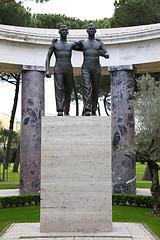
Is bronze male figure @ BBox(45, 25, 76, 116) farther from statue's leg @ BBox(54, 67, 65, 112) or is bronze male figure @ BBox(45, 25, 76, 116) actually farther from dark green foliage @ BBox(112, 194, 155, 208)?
dark green foliage @ BBox(112, 194, 155, 208)

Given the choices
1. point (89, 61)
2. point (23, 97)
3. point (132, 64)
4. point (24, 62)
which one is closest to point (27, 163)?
point (23, 97)

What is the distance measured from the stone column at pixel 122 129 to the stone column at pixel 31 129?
3344 millimetres

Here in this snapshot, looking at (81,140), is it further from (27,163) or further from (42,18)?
(42,18)

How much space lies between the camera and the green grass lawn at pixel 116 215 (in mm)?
9927

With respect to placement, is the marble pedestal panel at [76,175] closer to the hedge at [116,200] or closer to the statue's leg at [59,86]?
the statue's leg at [59,86]

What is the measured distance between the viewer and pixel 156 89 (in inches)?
448

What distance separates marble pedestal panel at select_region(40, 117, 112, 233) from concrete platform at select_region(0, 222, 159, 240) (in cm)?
25

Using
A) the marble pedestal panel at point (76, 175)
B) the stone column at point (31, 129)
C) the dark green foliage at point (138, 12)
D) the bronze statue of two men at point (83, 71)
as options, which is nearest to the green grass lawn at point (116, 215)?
the marble pedestal panel at point (76, 175)

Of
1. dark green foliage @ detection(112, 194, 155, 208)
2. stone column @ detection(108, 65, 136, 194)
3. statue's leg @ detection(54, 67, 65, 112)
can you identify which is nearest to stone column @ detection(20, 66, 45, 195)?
stone column @ detection(108, 65, 136, 194)

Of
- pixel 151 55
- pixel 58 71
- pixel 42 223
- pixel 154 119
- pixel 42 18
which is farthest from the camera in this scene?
pixel 42 18

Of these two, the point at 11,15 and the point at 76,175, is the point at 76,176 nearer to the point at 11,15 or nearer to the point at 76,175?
the point at 76,175

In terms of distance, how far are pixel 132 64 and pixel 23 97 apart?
16.8 ft

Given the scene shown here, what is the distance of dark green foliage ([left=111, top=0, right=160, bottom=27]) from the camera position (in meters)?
19.1

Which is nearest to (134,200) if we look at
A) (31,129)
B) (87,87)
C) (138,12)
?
Answer: (31,129)
